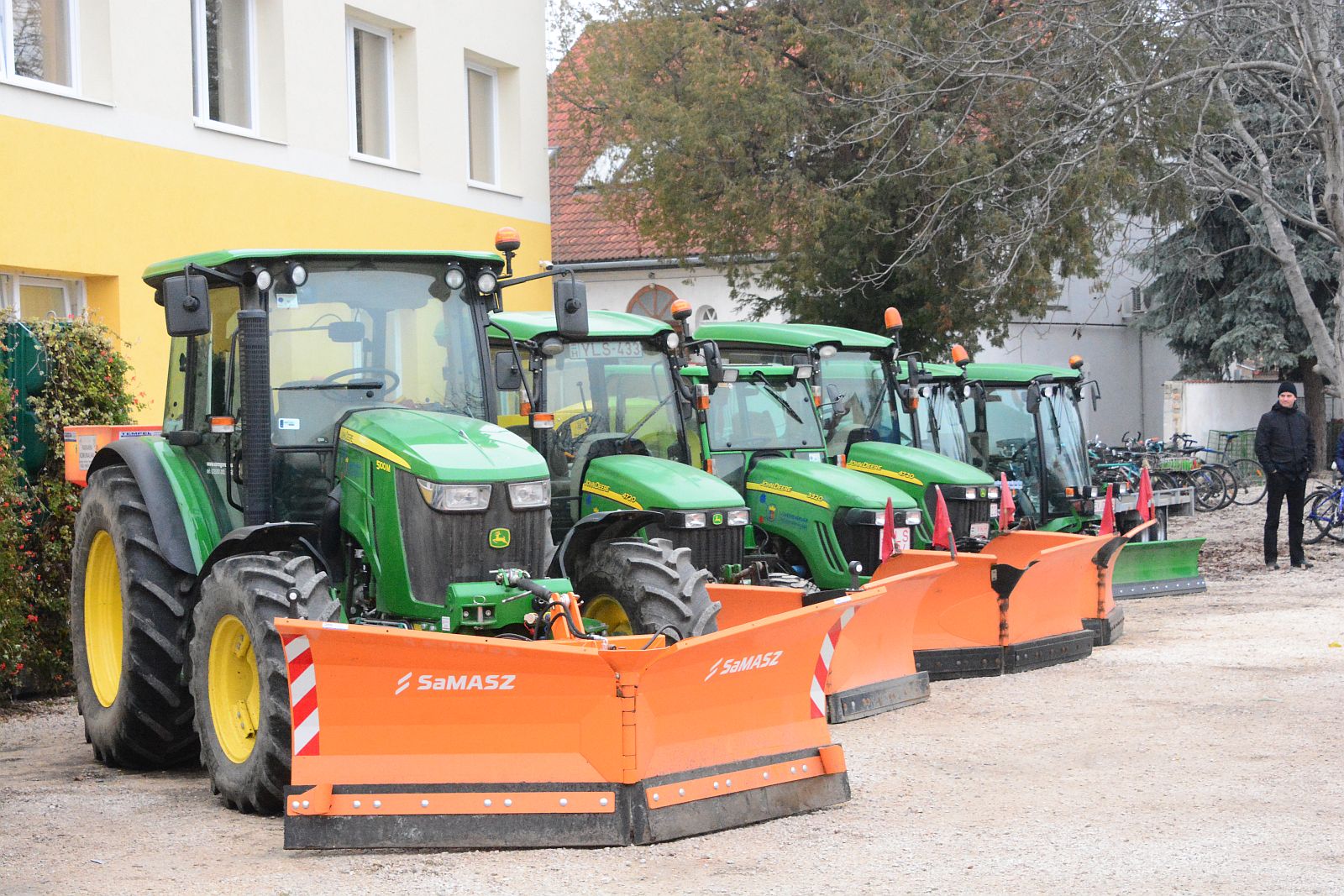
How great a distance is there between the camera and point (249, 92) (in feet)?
47.3

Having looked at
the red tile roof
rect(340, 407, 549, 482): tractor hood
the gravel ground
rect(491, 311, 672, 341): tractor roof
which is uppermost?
the red tile roof

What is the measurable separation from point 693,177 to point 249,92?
7337 millimetres

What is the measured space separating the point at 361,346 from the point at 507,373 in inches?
33.6

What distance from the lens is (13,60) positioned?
39.2 feet

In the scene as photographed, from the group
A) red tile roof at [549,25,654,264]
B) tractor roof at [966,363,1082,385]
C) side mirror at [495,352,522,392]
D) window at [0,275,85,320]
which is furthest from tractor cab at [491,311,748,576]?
red tile roof at [549,25,654,264]

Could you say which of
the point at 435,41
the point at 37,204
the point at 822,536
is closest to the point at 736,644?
the point at 822,536

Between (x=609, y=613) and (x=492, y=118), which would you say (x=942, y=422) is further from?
(x=609, y=613)

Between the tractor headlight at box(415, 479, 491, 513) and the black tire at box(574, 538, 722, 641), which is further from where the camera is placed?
the black tire at box(574, 538, 722, 641)

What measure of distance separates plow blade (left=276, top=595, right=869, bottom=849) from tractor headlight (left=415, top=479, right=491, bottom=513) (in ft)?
2.83

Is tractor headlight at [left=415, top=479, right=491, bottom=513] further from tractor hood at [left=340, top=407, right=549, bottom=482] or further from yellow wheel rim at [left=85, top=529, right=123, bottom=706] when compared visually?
yellow wheel rim at [left=85, top=529, right=123, bottom=706]

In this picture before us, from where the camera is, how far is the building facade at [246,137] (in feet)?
39.9

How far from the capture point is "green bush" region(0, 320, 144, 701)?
9.22 m

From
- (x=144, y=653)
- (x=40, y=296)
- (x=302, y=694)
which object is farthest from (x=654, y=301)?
(x=302, y=694)

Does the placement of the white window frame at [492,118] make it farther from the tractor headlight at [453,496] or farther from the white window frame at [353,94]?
the tractor headlight at [453,496]
